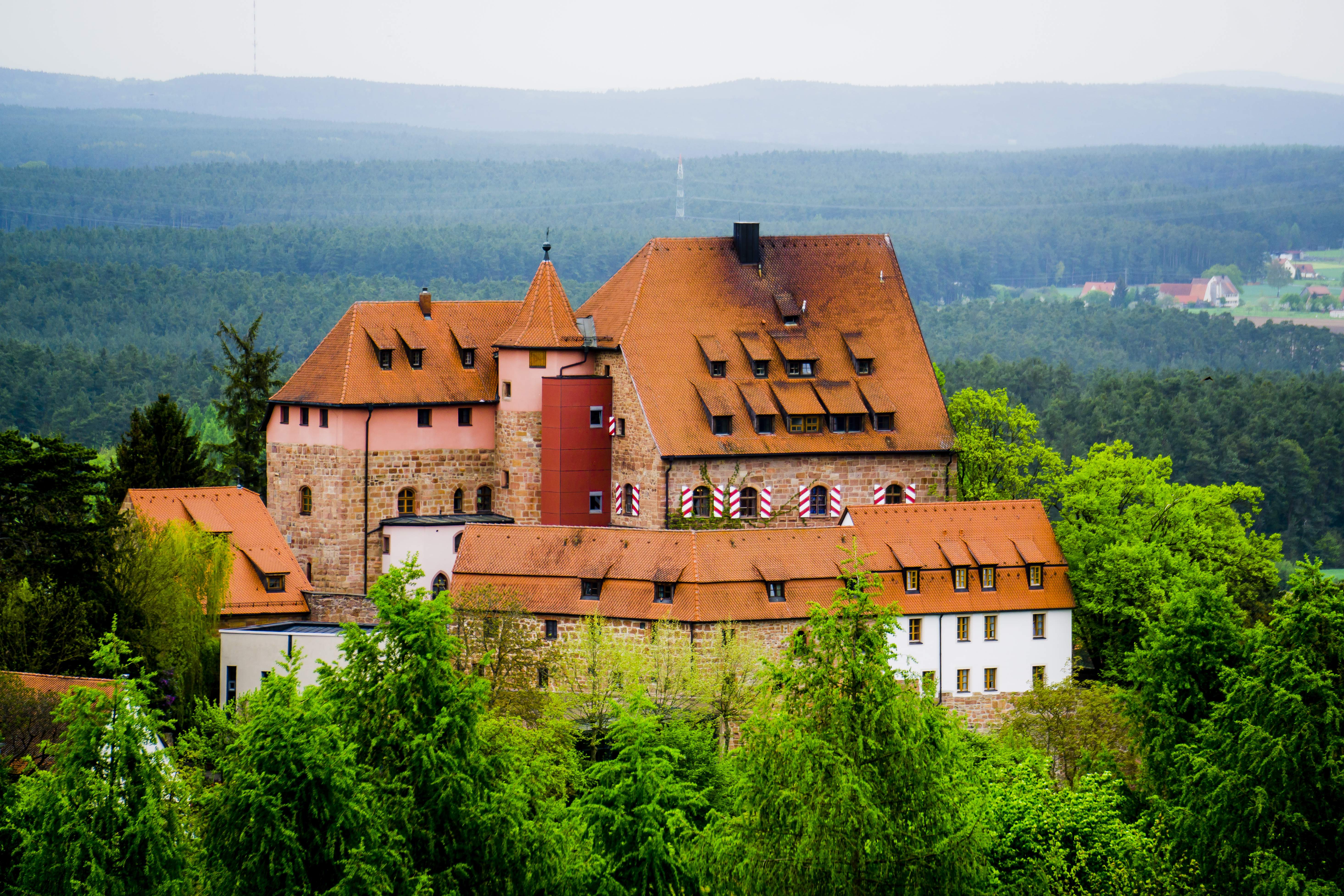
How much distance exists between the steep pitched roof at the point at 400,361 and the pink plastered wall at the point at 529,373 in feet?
3.66

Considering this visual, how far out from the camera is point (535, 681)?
56.4 meters

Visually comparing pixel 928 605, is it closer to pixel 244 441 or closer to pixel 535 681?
pixel 535 681

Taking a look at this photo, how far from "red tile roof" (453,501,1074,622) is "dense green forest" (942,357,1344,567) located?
66.9 metres

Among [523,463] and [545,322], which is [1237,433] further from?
[523,463]

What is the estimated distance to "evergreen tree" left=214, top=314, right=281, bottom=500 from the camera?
82500 millimetres

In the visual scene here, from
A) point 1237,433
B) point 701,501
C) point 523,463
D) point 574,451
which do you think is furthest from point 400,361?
point 1237,433

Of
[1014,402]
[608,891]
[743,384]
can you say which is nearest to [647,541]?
[743,384]

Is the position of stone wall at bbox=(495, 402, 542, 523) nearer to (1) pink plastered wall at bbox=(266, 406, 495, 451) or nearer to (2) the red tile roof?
(1) pink plastered wall at bbox=(266, 406, 495, 451)

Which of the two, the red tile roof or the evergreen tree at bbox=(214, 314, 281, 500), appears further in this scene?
the evergreen tree at bbox=(214, 314, 281, 500)

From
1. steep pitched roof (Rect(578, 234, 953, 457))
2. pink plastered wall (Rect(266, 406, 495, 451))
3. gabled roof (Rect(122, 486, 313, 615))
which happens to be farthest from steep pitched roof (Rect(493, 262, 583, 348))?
gabled roof (Rect(122, 486, 313, 615))

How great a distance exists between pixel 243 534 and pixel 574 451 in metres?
10.1

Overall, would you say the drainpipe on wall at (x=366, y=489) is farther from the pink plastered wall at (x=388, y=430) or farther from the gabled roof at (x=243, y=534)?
the gabled roof at (x=243, y=534)

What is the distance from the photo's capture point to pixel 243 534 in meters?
65.0

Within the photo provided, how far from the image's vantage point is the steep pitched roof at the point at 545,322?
226 ft
